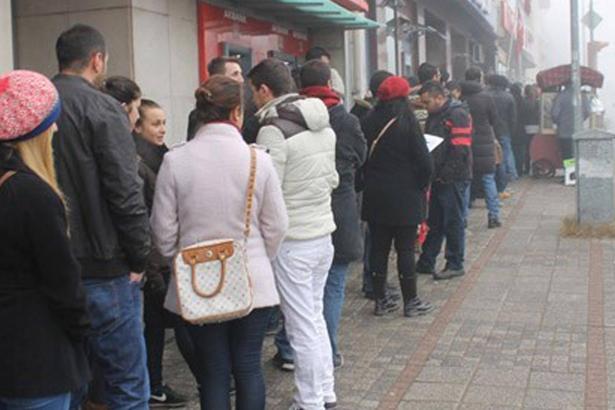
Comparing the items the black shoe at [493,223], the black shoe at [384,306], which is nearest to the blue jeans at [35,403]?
the black shoe at [384,306]

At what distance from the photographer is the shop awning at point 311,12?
870 cm

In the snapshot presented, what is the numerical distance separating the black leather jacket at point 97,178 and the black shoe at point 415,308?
3.44m

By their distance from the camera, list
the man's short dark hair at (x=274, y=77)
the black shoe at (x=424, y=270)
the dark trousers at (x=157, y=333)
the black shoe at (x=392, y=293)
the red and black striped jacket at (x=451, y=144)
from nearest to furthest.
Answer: the man's short dark hair at (x=274, y=77), the dark trousers at (x=157, y=333), the black shoe at (x=392, y=293), the red and black striped jacket at (x=451, y=144), the black shoe at (x=424, y=270)

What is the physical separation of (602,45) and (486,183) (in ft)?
84.6

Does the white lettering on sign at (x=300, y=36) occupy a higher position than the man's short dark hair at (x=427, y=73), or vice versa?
the white lettering on sign at (x=300, y=36)

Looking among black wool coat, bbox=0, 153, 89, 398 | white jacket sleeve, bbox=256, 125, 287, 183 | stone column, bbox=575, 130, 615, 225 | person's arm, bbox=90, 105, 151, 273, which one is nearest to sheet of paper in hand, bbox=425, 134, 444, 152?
stone column, bbox=575, 130, 615, 225

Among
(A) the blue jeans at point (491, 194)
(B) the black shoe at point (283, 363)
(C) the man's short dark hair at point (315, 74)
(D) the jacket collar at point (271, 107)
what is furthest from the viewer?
(A) the blue jeans at point (491, 194)

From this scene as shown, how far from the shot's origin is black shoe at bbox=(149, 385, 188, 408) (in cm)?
488

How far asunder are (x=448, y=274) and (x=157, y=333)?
3888mm

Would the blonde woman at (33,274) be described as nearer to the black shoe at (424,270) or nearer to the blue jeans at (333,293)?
the blue jeans at (333,293)

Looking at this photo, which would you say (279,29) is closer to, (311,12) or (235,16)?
(311,12)

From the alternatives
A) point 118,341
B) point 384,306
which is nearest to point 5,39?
point 118,341

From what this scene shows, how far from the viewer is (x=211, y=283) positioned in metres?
3.63

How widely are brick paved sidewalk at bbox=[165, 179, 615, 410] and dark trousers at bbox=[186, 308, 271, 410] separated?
3.42 ft
